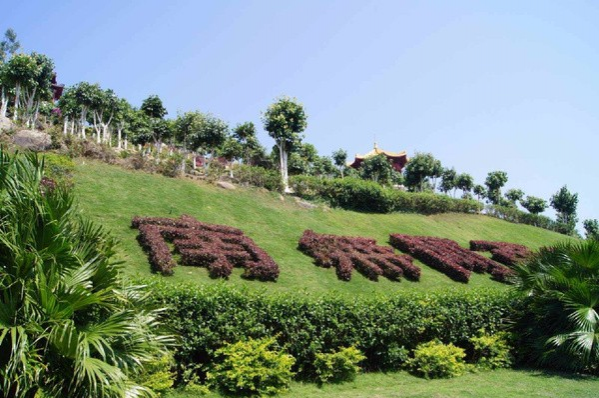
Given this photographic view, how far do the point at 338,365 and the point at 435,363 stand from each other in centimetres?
222

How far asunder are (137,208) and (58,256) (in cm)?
1111

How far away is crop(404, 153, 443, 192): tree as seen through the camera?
35719mm

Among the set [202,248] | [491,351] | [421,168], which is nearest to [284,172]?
[202,248]

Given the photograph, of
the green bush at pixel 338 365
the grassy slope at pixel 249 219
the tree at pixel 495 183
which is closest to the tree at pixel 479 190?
the tree at pixel 495 183

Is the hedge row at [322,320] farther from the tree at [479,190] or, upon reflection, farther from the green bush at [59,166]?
the tree at [479,190]

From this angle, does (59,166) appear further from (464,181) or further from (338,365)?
(464,181)

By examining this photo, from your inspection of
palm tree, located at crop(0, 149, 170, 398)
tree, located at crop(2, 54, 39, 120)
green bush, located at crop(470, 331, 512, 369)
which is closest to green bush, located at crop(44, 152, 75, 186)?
tree, located at crop(2, 54, 39, 120)

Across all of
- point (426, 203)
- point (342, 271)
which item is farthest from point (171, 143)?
point (342, 271)

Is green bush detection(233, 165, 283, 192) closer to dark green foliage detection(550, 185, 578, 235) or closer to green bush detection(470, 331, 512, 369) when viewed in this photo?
green bush detection(470, 331, 512, 369)

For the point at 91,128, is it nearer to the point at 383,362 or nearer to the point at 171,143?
the point at 171,143

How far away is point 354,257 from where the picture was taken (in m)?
17.1

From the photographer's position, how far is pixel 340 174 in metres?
42.6

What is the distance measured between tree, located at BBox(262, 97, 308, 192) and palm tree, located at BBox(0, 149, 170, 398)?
19.6 metres

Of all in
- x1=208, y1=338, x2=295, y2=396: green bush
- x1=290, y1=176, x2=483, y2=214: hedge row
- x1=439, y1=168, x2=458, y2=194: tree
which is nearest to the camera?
x1=208, y1=338, x2=295, y2=396: green bush
